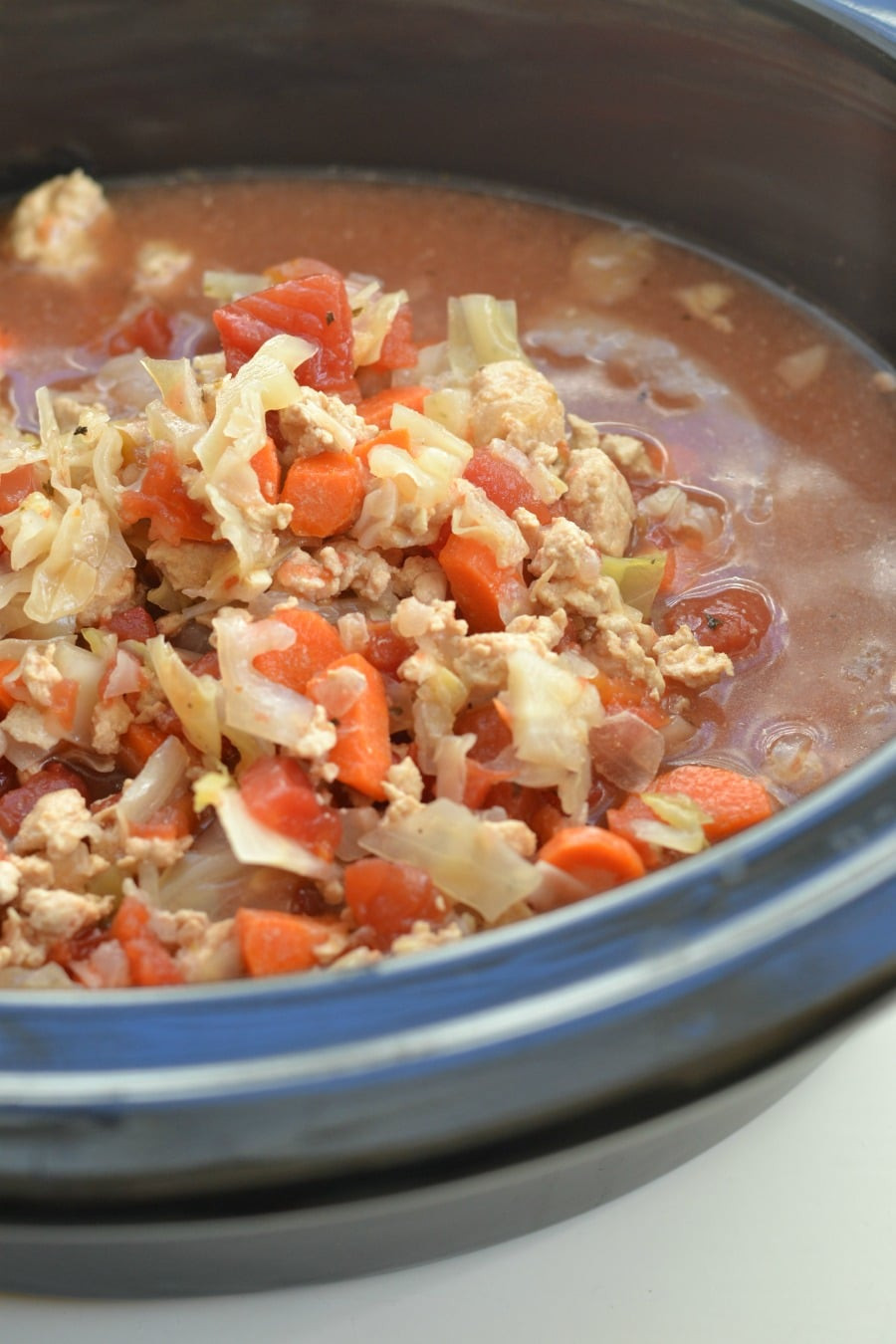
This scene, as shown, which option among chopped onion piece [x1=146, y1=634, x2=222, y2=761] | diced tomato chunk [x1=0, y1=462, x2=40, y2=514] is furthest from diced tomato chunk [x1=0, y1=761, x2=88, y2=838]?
diced tomato chunk [x1=0, y1=462, x2=40, y2=514]

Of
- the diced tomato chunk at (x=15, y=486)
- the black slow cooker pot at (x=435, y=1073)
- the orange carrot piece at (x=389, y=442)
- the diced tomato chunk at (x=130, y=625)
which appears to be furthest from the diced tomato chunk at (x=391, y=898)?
the diced tomato chunk at (x=15, y=486)

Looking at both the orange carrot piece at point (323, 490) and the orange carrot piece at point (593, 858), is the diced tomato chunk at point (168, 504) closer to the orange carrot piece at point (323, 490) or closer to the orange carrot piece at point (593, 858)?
the orange carrot piece at point (323, 490)

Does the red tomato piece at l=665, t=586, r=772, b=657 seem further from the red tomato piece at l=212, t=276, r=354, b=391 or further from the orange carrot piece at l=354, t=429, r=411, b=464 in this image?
the red tomato piece at l=212, t=276, r=354, b=391

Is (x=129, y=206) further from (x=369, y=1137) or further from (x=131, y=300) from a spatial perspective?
(x=369, y=1137)

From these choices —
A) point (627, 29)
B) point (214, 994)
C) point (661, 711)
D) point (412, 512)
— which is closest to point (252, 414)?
point (412, 512)

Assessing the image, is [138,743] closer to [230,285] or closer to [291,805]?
[291,805]

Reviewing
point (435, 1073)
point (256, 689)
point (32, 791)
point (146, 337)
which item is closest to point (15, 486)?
point (32, 791)

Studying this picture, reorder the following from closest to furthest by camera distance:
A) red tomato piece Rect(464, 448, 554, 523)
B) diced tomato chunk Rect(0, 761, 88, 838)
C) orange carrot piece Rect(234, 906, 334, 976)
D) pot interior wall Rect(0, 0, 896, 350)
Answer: orange carrot piece Rect(234, 906, 334, 976)
diced tomato chunk Rect(0, 761, 88, 838)
red tomato piece Rect(464, 448, 554, 523)
pot interior wall Rect(0, 0, 896, 350)
